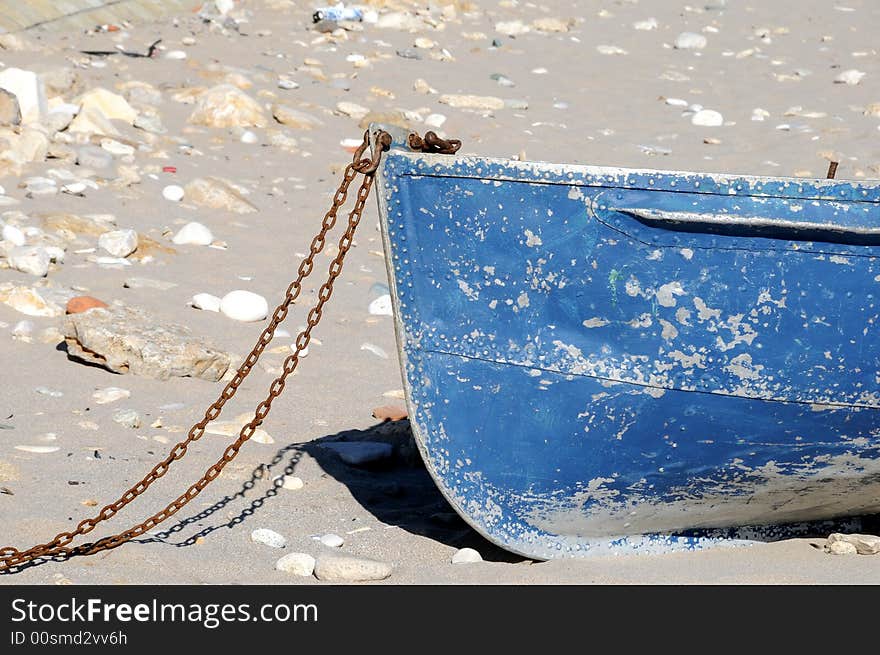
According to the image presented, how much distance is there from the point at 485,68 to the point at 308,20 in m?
1.70

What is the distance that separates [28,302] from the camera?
4.59 metres

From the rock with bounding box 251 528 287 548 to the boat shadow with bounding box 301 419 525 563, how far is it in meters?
0.34

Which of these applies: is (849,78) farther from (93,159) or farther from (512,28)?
(93,159)

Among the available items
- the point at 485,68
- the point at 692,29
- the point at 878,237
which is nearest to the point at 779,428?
the point at 878,237

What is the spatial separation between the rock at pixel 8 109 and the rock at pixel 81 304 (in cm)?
222

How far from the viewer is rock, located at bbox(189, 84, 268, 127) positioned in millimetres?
7438

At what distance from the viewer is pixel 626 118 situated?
8656 mm

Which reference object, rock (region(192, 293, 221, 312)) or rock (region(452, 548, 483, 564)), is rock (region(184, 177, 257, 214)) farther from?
rock (region(452, 548, 483, 564))

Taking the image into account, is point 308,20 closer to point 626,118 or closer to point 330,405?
point 626,118

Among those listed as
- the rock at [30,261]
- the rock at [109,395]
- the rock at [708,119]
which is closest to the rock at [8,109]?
the rock at [30,261]

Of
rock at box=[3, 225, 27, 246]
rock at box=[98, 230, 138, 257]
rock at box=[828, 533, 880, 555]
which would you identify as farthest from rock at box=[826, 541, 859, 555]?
rock at box=[3, 225, 27, 246]

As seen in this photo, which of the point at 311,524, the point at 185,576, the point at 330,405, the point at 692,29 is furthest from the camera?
the point at 692,29

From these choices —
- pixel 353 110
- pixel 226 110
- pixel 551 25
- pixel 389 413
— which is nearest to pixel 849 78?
pixel 551 25

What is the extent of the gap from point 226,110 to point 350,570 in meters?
5.06
